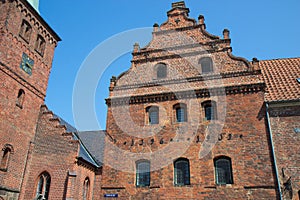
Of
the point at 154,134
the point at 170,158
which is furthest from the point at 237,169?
the point at 154,134

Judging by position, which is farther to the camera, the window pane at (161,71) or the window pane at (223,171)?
the window pane at (161,71)

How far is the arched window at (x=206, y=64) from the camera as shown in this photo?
1565cm

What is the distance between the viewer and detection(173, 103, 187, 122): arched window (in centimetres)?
1490

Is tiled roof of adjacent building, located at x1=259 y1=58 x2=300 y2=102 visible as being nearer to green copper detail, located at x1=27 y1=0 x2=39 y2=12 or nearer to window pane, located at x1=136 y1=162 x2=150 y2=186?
window pane, located at x1=136 y1=162 x2=150 y2=186

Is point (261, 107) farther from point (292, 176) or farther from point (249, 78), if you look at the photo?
point (292, 176)

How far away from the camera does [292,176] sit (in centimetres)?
1219

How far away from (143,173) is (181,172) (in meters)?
1.92

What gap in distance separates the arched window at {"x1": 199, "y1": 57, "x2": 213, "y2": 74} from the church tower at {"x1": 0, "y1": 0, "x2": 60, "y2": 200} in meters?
11.3

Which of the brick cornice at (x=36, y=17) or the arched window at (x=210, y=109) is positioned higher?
the brick cornice at (x=36, y=17)

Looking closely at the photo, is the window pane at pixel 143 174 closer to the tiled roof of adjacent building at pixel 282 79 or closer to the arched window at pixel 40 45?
the tiled roof of adjacent building at pixel 282 79

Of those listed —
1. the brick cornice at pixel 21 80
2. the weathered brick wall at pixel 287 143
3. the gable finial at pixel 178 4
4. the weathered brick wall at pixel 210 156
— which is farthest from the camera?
the gable finial at pixel 178 4

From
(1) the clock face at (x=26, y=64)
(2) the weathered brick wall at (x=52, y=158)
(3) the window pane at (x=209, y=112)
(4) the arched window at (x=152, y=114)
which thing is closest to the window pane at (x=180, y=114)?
(4) the arched window at (x=152, y=114)

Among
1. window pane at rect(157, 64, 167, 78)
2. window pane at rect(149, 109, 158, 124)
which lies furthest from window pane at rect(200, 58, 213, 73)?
window pane at rect(149, 109, 158, 124)

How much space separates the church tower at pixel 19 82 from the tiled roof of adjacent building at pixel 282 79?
1425 cm
